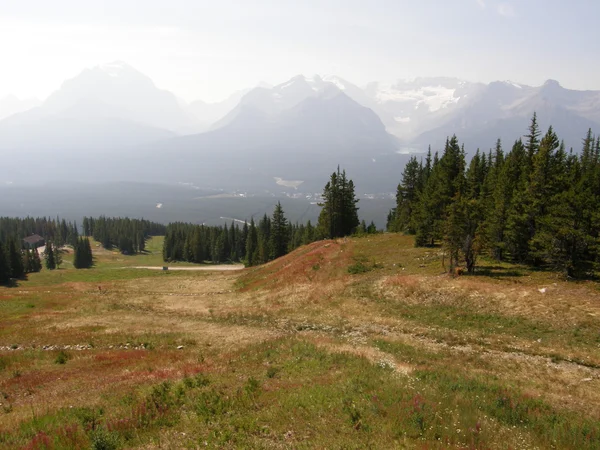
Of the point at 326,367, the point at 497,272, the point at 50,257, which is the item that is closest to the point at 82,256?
the point at 50,257

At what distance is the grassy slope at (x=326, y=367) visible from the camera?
1012 cm

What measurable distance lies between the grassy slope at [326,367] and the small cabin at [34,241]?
176967mm

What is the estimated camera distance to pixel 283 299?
3878cm

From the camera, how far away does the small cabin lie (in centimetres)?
17788

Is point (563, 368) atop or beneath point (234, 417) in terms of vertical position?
beneath

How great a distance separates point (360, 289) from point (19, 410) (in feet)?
94.0

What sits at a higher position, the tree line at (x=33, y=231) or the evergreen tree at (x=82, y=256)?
the tree line at (x=33, y=231)

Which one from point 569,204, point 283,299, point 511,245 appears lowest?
point 283,299

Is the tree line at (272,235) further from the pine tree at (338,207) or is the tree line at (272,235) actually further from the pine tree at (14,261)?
the pine tree at (14,261)

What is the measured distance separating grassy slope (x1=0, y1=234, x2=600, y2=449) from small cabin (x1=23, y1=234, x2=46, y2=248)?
17697cm

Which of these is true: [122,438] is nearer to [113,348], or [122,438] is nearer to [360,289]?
[113,348]

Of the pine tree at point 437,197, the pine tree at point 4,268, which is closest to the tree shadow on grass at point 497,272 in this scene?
the pine tree at point 437,197

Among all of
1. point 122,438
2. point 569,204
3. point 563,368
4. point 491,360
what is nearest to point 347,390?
point 122,438

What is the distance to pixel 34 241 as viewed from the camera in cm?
18488
